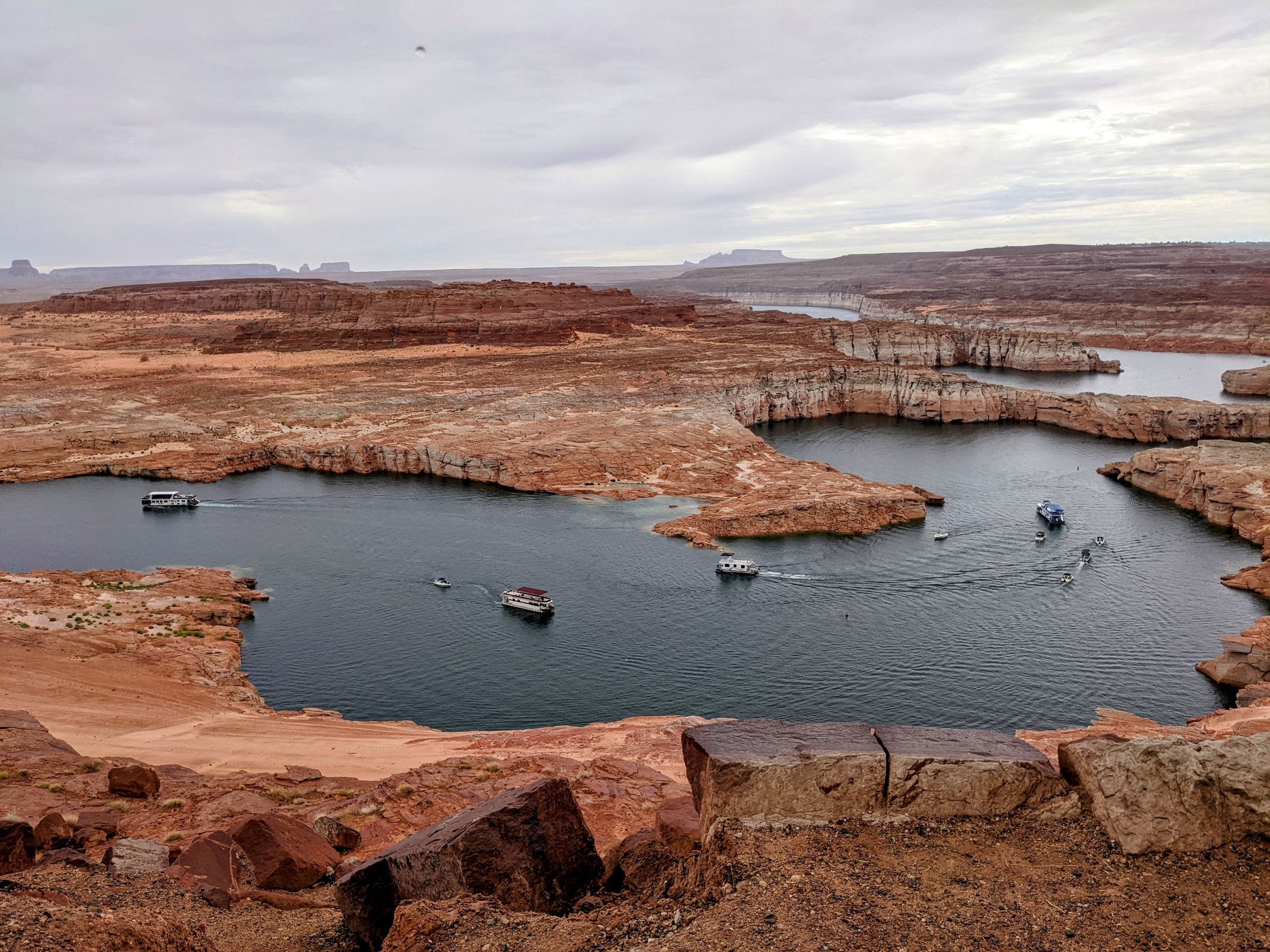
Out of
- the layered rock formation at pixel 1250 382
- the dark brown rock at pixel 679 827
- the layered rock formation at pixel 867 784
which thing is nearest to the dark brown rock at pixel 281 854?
the dark brown rock at pixel 679 827

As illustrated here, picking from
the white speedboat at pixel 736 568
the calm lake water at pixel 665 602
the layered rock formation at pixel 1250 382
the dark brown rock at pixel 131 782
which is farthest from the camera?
the layered rock formation at pixel 1250 382

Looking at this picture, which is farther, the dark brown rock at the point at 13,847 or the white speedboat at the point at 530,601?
the white speedboat at the point at 530,601

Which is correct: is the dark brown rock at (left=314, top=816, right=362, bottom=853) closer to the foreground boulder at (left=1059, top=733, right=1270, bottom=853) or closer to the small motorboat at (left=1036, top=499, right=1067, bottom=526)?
the foreground boulder at (left=1059, top=733, right=1270, bottom=853)

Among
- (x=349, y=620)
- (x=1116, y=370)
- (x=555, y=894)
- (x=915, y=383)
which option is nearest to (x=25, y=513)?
(x=349, y=620)

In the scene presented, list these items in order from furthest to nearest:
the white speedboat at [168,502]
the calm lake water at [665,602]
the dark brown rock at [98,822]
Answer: the white speedboat at [168,502] → the calm lake water at [665,602] → the dark brown rock at [98,822]

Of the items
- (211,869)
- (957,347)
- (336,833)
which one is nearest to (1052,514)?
(336,833)

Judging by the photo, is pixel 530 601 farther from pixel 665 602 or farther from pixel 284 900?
pixel 284 900

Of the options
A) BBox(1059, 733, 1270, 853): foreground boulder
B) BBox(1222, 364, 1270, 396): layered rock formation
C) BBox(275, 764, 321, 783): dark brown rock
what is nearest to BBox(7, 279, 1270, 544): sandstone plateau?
BBox(1222, 364, 1270, 396): layered rock formation

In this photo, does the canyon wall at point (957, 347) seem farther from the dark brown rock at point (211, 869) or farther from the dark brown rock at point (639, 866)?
the dark brown rock at point (211, 869)
